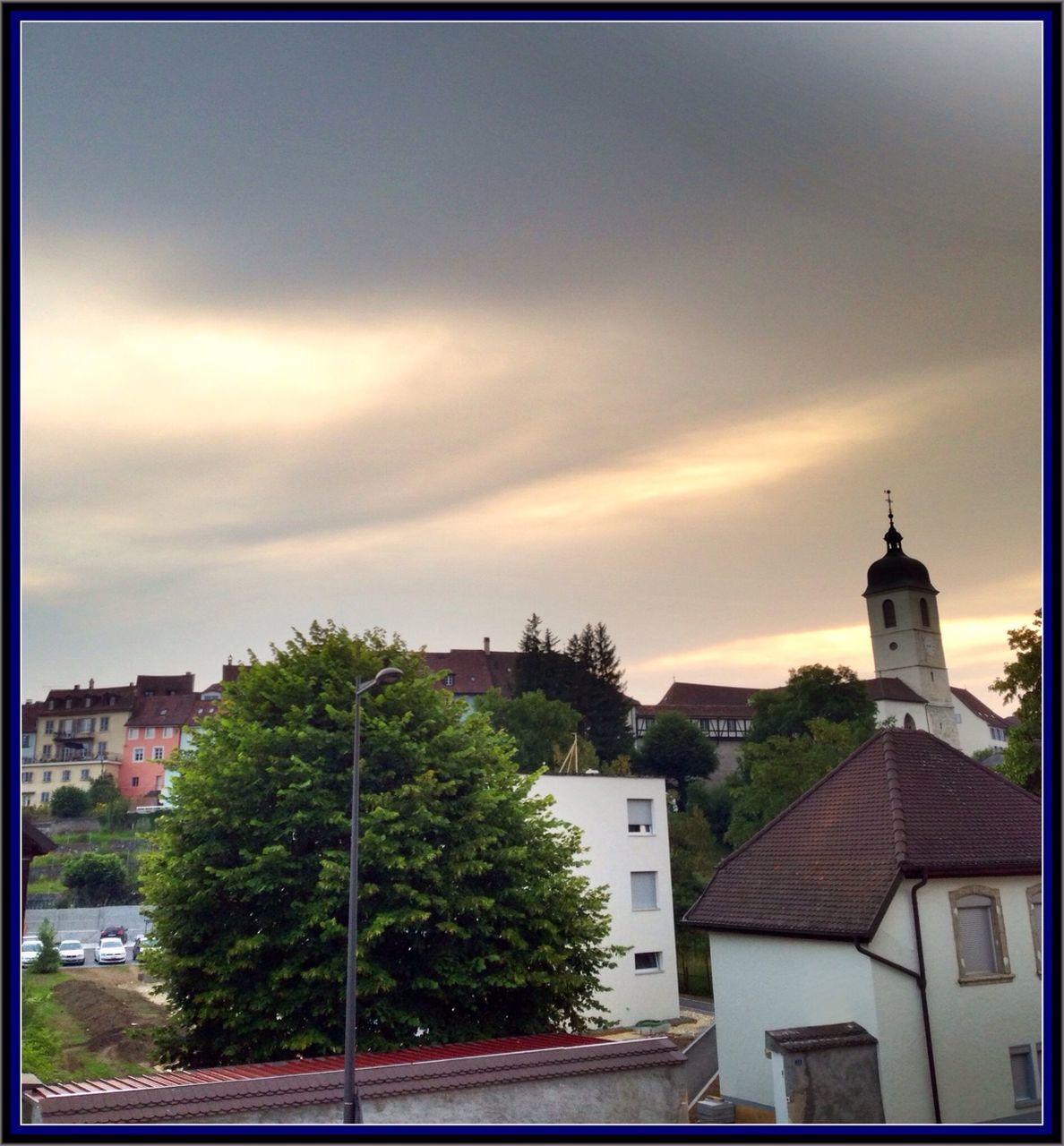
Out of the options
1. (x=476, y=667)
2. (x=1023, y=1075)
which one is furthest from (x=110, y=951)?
(x=476, y=667)

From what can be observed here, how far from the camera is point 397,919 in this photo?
1234 centimetres

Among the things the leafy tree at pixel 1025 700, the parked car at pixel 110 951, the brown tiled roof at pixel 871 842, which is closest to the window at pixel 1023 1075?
the brown tiled roof at pixel 871 842

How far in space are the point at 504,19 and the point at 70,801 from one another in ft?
99.9

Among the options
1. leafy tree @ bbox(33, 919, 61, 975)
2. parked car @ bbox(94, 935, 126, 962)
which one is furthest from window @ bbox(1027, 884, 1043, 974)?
parked car @ bbox(94, 935, 126, 962)

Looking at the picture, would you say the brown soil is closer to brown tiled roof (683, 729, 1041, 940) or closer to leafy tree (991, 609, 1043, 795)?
brown tiled roof (683, 729, 1041, 940)

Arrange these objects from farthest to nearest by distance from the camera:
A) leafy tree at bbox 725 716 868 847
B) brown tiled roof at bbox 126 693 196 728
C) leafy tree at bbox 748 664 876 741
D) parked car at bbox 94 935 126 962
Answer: brown tiled roof at bbox 126 693 196 728, leafy tree at bbox 748 664 876 741, leafy tree at bbox 725 716 868 847, parked car at bbox 94 935 126 962

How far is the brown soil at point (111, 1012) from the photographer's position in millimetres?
19109

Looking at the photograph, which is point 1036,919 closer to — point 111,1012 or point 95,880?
point 111,1012

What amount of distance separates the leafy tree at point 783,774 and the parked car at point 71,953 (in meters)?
17.8

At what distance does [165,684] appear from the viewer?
A: 1875 inches

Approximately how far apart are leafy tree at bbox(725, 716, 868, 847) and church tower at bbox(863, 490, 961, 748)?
1224 inches

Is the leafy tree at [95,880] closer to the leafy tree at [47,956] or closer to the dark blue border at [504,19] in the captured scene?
the leafy tree at [47,956]

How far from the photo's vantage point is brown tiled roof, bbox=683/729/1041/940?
454 inches

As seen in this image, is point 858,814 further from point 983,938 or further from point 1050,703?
point 1050,703
